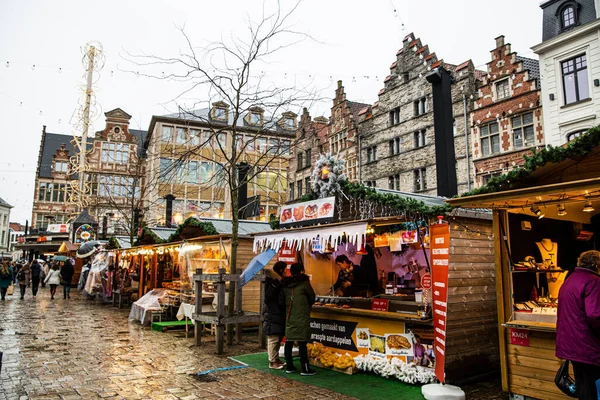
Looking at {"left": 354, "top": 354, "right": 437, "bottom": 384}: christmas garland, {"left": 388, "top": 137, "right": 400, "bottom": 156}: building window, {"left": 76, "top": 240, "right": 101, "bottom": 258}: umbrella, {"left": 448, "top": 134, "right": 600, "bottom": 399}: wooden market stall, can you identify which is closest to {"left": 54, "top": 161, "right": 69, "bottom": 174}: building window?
{"left": 76, "top": 240, "right": 101, "bottom": 258}: umbrella

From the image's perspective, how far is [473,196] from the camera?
18.0 feet

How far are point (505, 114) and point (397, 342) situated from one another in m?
17.0

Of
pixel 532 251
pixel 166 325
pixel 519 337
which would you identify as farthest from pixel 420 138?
pixel 519 337

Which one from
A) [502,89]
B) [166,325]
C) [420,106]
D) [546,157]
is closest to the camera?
[546,157]

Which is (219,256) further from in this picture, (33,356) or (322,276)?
(33,356)

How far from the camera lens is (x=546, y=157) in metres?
5.52

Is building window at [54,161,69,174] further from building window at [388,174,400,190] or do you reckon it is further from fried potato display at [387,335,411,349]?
fried potato display at [387,335,411,349]

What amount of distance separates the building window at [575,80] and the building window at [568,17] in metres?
1.57

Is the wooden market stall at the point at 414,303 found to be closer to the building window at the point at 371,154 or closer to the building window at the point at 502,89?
the building window at the point at 502,89

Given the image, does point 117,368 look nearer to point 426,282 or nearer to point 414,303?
point 414,303

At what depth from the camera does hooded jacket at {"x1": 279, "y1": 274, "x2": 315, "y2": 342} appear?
22.1ft

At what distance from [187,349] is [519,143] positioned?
56.8ft

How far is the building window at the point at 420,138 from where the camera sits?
24969 mm

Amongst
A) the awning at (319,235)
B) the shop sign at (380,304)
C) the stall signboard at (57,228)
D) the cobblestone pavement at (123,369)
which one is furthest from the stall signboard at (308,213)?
the stall signboard at (57,228)
